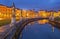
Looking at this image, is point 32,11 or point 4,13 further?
point 32,11

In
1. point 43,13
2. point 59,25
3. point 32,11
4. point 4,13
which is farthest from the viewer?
point 43,13

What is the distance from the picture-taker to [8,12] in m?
76.4

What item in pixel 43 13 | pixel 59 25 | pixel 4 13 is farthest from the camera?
pixel 43 13

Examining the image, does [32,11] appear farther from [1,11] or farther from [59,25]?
[59,25]

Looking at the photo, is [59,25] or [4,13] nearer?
[59,25]

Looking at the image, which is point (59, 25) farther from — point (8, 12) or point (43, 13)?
point (43, 13)

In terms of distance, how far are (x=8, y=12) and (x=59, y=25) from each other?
122 feet

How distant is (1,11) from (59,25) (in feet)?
117

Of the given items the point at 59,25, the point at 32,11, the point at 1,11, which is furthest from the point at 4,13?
the point at 32,11

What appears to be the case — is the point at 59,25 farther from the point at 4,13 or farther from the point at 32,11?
the point at 32,11

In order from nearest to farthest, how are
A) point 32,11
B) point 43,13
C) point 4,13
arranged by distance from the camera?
1. point 4,13
2. point 32,11
3. point 43,13

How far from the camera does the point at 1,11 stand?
240 feet

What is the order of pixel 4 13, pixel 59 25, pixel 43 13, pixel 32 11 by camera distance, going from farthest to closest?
pixel 43 13, pixel 32 11, pixel 4 13, pixel 59 25

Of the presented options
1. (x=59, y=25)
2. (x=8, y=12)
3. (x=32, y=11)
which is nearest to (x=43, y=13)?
(x=32, y=11)
